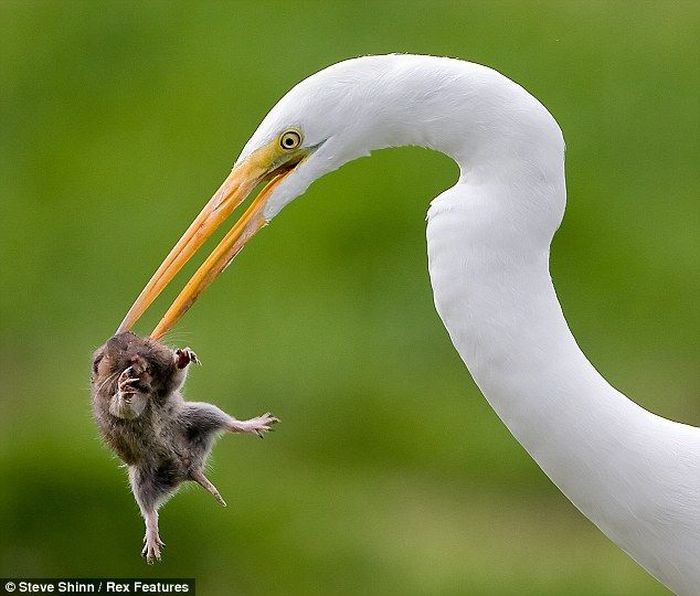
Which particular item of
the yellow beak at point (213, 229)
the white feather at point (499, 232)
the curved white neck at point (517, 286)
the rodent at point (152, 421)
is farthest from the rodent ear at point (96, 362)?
the curved white neck at point (517, 286)

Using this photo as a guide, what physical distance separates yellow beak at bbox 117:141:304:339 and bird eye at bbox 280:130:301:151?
3 centimetres

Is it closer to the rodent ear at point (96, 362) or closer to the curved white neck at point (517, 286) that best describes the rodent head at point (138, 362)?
the rodent ear at point (96, 362)

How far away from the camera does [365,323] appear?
497cm

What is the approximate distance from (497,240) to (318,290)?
323cm

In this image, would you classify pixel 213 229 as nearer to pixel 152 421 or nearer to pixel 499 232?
pixel 152 421

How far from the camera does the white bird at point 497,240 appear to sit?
6.17ft

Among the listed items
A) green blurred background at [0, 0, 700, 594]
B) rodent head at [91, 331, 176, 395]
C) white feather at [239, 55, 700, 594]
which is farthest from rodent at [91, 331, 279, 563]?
green blurred background at [0, 0, 700, 594]

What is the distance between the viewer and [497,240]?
1.88m

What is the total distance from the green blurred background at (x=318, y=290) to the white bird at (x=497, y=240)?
74.6 inches

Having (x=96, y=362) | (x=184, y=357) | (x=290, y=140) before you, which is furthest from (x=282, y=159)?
(x=96, y=362)

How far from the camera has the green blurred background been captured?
4.06m

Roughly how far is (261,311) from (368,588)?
137cm

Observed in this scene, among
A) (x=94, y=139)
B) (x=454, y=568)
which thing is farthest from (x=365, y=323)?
(x=94, y=139)

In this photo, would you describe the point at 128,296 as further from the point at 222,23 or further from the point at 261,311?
the point at 222,23
